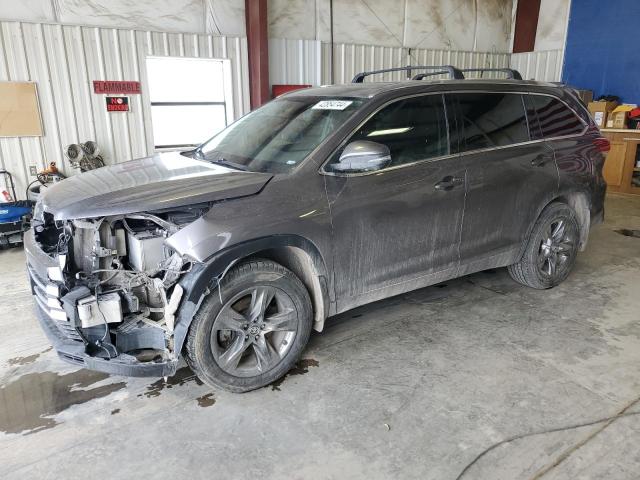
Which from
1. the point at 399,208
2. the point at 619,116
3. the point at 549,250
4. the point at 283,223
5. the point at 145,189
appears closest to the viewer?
the point at 145,189

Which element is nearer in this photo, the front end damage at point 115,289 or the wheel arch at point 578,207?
the front end damage at point 115,289

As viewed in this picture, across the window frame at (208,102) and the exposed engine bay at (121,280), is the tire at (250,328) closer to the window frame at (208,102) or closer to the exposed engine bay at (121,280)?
the exposed engine bay at (121,280)

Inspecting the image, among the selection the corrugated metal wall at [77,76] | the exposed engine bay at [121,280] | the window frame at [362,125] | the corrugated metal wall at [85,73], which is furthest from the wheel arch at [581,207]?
the corrugated metal wall at [77,76]

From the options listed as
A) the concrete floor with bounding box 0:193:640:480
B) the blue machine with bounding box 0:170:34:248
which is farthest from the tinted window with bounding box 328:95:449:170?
the blue machine with bounding box 0:170:34:248

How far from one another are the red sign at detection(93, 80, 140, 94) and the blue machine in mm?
1857

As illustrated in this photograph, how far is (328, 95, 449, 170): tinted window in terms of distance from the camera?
297 centimetres

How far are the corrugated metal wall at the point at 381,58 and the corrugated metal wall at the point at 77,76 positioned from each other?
2.35 m

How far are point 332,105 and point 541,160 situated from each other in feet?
5.77

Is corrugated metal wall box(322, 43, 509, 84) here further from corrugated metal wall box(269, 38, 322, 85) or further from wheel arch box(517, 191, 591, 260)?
wheel arch box(517, 191, 591, 260)

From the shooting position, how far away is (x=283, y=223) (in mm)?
2574

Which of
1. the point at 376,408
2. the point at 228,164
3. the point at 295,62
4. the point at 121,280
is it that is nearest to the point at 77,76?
the point at 295,62

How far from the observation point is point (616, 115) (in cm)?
852

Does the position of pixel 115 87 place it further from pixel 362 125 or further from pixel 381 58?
pixel 362 125

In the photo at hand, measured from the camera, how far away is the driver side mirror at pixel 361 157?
2.69 metres
